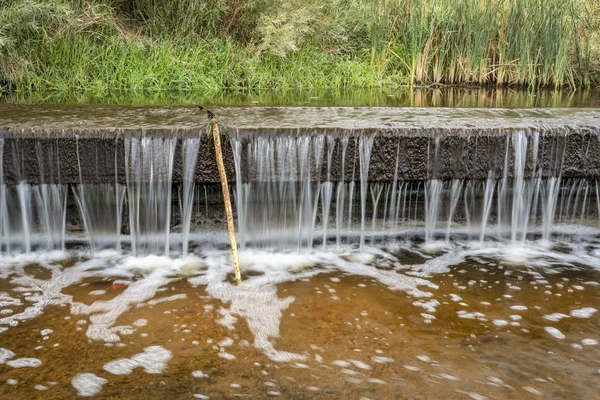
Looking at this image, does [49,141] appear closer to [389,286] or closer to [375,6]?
[389,286]

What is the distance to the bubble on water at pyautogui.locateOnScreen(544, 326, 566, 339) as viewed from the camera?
→ 2455mm

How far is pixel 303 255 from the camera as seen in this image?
11.6 ft

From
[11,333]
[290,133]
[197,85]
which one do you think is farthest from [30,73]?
[11,333]

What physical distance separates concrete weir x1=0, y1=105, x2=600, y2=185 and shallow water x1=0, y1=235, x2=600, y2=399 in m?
0.52

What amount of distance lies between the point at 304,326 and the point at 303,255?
1034 millimetres

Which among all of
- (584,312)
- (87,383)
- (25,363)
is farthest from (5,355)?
(584,312)

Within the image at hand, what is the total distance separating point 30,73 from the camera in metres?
7.47

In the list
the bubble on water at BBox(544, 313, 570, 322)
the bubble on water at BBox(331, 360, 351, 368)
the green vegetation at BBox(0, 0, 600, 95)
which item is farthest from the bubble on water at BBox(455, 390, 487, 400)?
the green vegetation at BBox(0, 0, 600, 95)

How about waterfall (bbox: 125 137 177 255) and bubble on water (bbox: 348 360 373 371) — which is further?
waterfall (bbox: 125 137 177 255)

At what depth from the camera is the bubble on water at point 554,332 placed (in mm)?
2455

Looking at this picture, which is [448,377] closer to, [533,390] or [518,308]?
→ [533,390]

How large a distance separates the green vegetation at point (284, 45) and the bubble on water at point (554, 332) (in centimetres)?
625

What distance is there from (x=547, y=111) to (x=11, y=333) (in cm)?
402

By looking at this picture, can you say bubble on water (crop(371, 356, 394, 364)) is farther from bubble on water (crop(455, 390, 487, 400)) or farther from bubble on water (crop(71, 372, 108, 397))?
bubble on water (crop(71, 372, 108, 397))
